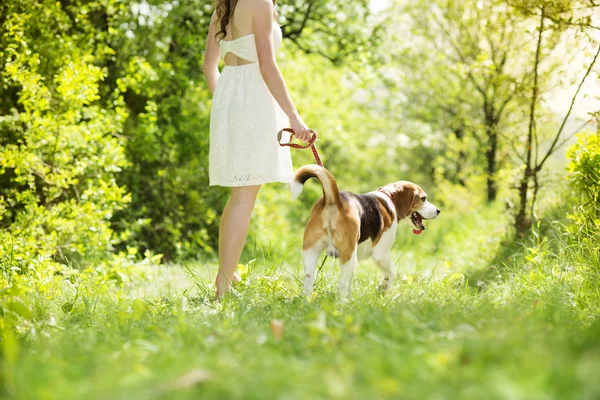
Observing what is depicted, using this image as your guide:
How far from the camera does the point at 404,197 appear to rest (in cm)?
479

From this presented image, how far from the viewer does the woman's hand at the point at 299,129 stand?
157 inches

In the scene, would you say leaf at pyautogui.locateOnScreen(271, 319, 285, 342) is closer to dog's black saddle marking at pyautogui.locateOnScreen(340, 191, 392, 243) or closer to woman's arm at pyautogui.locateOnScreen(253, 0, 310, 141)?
dog's black saddle marking at pyautogui.locateOnScreen(340, 191, 392, 243)

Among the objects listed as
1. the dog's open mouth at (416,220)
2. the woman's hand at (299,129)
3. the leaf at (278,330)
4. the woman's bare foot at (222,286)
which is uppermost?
the woman's hand at (299,129)

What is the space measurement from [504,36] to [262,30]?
6935 mm

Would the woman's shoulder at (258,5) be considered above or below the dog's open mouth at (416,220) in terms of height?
above

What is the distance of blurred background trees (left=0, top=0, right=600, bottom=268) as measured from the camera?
5.66 metres

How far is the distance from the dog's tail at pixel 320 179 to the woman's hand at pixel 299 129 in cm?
28

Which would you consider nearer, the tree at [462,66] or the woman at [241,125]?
the woman at [241,125]

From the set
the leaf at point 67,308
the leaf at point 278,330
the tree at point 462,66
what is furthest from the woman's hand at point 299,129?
the tree at point 462,66

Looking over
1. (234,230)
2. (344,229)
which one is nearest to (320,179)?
(344,229)

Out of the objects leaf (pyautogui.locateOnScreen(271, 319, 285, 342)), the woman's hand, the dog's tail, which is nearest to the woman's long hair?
the woman's hand

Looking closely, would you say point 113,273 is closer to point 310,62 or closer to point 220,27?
point 220,27

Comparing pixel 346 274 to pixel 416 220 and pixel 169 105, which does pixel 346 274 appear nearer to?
pixel 416 220

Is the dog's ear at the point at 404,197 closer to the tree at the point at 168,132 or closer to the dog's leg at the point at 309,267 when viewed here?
the dog's leg at the point at 309,267
